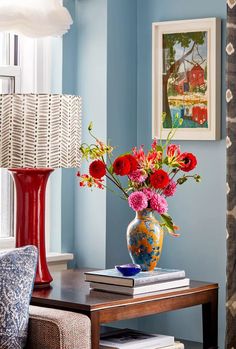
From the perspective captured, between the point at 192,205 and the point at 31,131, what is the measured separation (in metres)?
0.94

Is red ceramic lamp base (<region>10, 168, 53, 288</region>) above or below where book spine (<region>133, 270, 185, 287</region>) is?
above

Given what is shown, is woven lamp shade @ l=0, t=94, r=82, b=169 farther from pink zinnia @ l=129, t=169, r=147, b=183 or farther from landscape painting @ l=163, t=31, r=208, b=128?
landscape painting @ l=163, t=31, r=208, b=128

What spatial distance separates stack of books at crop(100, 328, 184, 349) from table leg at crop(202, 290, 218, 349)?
0.21 meters

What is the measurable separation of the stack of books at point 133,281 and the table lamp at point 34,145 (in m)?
0.24

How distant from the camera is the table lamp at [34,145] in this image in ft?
10.1

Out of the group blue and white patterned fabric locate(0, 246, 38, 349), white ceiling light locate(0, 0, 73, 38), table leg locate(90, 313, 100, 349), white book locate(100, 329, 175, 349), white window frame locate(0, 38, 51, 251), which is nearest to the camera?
blue and white patterned fabric locate(0, 246, 38, 349)

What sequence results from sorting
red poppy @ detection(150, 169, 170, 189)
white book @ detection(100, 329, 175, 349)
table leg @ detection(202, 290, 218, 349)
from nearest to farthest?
white book @ detection(100, 329, 175, 349) → red poppy @ detection(150, 169, 170, 189) → table leg @ detection(202, 290, 218, 349)

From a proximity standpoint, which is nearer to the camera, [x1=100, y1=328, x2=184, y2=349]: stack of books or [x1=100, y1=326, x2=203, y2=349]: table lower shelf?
[x1=100, y1=328, x2=184, y2=349]: stack of books

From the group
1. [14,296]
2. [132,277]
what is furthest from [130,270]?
[14,296]

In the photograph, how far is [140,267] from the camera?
3.15 m

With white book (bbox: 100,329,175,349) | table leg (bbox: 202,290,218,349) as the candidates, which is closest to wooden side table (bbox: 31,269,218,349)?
table leg (bbox: 202,290,218,349)

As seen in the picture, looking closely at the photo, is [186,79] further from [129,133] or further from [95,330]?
[95,330]

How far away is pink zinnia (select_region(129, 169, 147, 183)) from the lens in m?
3.13

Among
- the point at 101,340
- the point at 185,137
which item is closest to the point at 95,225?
the point at 185,137
